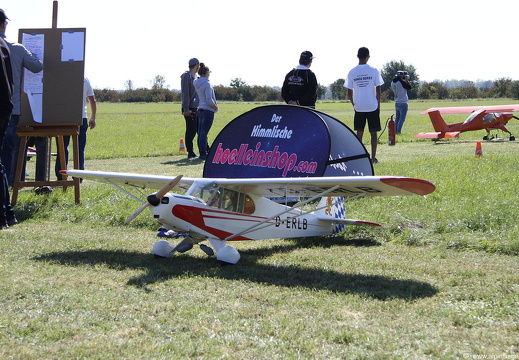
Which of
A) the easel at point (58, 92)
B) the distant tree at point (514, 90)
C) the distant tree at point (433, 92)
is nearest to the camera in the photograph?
the easel at point (58, 92)

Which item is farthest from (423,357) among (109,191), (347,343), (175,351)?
(109,191)

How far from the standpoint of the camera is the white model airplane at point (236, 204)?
6.77m

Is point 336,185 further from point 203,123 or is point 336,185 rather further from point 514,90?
point 514,90

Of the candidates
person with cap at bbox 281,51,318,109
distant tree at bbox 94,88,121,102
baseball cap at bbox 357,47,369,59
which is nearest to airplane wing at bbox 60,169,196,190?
person with cap at bbox 281,51,318,109

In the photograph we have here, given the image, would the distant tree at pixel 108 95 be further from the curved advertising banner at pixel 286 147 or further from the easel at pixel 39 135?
the curved advertising banner at pixel 286 147

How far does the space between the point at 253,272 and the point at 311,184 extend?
44.4 inches

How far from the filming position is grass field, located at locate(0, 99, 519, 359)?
4.44 meters

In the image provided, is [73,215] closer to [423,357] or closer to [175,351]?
[175,351]

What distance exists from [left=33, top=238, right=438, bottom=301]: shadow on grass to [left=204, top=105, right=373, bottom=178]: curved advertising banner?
5.98ft

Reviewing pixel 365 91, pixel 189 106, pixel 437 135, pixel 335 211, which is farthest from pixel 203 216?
pixel 437 135

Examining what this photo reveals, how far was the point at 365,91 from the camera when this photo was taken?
12.9 m

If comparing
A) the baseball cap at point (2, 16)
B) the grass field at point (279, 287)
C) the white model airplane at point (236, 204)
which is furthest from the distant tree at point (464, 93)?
the baseball cap at point (2, 16)

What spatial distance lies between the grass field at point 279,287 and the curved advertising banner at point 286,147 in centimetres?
78

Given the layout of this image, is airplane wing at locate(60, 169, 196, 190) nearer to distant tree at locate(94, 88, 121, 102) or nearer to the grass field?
the grass field
